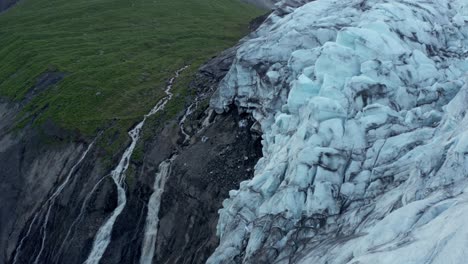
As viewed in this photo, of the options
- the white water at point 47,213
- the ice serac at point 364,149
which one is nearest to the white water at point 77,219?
the white water at point 47,213

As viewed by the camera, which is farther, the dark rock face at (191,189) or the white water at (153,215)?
the white water at (153,215)

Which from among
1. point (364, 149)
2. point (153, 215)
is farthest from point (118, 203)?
point (364, 149)

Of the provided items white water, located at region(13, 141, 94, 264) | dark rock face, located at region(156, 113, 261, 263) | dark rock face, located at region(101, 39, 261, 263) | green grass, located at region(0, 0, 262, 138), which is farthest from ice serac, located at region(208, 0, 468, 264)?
green grass, located at region(0, 0, 262, 138)

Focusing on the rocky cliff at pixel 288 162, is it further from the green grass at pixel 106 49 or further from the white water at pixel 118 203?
the green grass at pixel 106 49

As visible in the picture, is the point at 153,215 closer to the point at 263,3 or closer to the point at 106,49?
the point at 106,49

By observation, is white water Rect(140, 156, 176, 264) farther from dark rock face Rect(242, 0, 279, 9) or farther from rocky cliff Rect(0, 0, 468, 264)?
dark rock face Rect(242, 0, 279, 9)

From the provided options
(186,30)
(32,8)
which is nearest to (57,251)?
(186,30)
